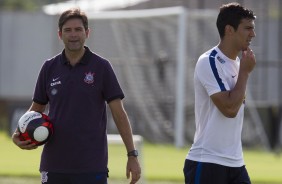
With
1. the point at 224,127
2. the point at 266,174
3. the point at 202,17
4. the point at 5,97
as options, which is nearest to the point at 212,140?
the point at 224,127

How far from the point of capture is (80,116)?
7945 millimetres

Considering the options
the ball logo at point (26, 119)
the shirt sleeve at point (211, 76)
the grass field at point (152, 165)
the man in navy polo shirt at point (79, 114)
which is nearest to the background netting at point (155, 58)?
A: the grass field at point (152, 165)

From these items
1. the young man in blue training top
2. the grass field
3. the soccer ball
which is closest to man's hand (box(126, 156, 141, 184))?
the young man in blue training top

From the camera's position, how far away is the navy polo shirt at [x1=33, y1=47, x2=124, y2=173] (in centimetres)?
795

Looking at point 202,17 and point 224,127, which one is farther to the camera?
point 202,17

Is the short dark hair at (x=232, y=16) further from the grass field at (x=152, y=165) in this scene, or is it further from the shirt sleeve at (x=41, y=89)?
the grass field at (x=152, y=165)

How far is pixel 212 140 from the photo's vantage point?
7879mm

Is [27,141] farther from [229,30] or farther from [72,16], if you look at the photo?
[229,30]

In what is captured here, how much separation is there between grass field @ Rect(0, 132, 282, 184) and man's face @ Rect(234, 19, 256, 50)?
224 inches

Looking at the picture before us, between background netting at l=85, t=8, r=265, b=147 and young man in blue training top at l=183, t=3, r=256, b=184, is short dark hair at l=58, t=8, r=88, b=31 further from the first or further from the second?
background netting at l=85, t=8, r=265, b=147

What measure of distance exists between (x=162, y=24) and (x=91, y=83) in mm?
22387

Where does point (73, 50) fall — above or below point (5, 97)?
above

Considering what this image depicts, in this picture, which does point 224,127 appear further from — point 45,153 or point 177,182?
point 177,182

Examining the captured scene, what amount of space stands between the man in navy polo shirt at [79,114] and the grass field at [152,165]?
17.7ft
